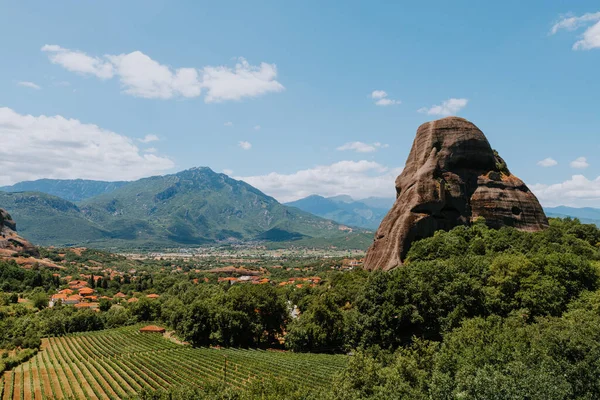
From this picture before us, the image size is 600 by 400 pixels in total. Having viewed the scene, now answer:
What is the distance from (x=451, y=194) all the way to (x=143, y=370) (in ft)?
193

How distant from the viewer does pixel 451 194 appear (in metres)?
67.8

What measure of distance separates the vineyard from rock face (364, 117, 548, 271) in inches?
1058

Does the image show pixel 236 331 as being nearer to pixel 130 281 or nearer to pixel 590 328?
pixel 590 328

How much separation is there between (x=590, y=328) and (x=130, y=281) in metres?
150

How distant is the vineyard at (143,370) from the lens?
40594mm

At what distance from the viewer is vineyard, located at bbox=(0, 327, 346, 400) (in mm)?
40594

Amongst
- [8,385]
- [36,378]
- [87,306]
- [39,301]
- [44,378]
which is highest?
[8,385]

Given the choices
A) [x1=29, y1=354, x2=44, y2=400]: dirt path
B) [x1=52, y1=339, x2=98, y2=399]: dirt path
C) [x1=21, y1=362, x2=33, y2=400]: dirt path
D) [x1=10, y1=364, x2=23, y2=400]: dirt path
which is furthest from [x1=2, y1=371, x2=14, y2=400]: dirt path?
[x1=52, y1=339, x2=98, y2=399]: dirt path

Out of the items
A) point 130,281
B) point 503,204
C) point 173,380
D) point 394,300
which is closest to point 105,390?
point 173,380

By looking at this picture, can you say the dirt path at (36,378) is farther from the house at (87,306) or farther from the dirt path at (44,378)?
the house at (87,306)

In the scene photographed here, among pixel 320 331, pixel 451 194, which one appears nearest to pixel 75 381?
pixel 320 331

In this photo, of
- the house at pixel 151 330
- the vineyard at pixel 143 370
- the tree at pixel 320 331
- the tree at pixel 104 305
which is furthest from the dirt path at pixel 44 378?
the tree at pixel 104 305

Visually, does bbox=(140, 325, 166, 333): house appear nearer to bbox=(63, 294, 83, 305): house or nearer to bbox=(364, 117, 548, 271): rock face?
bbox=(63, 294, 83, 305): house

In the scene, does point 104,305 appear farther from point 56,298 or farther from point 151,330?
point 151,330
